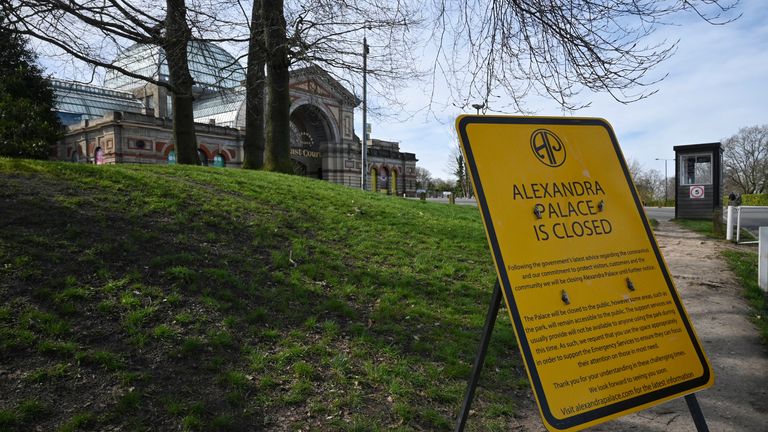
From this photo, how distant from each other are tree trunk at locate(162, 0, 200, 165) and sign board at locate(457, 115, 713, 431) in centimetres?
868

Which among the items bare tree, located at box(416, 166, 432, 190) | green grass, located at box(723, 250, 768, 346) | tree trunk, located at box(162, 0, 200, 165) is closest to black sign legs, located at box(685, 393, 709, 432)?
green grass, located at box(723, 250, 768, 346)

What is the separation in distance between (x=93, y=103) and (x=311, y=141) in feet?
70.4

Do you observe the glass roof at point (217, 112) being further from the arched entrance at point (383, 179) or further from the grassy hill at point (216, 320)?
the grassy hill at point (216, 320)

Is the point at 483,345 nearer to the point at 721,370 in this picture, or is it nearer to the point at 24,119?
the point at 721,370

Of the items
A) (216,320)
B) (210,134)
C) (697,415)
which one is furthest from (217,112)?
(697,415)

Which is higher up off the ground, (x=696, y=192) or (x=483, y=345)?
(x=696, y=192)

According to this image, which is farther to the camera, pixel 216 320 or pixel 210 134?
pixel 210 134

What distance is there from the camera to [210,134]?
3825cm

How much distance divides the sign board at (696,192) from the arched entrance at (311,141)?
111ft

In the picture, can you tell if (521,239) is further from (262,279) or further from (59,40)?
(59,40)

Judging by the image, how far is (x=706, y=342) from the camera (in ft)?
16.1

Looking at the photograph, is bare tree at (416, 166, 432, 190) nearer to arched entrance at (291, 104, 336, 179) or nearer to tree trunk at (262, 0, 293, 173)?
arched entrance at (291, 104, 336, 179)

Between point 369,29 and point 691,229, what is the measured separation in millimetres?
12671

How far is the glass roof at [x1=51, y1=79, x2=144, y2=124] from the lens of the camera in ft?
141
